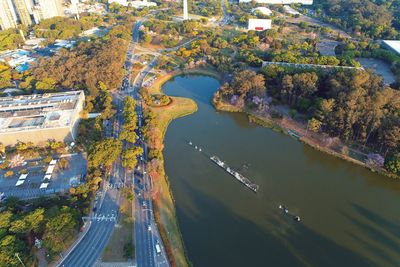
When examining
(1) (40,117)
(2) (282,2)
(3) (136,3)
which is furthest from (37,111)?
(2) (282,2)

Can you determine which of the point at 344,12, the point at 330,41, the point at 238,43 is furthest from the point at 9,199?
the point at 344,12

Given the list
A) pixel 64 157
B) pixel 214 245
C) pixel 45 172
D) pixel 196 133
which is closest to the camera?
pixel 214 245

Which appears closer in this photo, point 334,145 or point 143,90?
point 334,145

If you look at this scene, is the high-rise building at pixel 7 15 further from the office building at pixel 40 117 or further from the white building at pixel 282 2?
the white building at pixel 282 2

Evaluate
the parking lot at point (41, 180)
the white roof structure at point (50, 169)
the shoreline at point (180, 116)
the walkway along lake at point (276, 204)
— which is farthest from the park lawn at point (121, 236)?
the white roof structure at point (50, 169)

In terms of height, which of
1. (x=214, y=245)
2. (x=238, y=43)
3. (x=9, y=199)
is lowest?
(x=214, y=245)

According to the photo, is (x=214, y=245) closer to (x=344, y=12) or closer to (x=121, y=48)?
(x=121, y=48)
